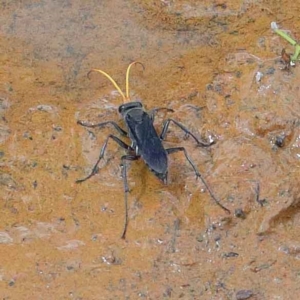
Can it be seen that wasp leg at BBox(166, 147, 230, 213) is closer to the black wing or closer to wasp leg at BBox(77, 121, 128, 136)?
the black wing

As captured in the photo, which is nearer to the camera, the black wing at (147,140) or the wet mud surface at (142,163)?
the wet mud surface at (142,163)

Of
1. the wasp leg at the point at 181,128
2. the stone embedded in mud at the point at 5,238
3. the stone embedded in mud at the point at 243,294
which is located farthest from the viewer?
the wasp leg at the point at 181,128

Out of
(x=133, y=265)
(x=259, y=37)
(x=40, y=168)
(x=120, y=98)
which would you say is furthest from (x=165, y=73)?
(x=133, y=265)

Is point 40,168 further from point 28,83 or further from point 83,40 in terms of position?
point 83,40

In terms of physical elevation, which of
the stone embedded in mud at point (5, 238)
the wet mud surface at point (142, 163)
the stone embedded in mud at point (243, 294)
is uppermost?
the wet mud surface at point (142, 163)

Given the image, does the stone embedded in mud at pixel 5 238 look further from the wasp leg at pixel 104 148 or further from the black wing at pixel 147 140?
the black wing at pixel 147 140

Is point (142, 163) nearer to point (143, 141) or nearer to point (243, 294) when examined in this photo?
point (143, 141)

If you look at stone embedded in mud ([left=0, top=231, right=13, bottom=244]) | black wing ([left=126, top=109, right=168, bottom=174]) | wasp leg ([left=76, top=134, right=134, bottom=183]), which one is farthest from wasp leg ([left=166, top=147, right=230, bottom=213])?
stone embedded in mud ([left=0, top=231, right=13, bottom=244])

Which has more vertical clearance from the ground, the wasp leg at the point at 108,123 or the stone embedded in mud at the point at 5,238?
the wasp leg at the point at 108,123

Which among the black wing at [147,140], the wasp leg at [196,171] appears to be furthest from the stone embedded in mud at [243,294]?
the black wing at [147,140]
